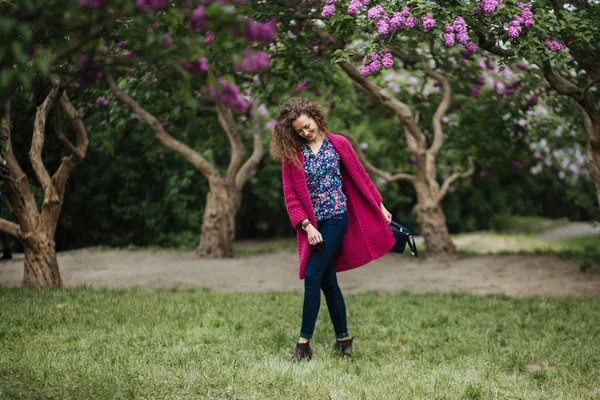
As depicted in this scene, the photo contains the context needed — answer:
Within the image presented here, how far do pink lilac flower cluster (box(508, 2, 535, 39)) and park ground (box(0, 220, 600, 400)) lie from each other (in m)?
2.24

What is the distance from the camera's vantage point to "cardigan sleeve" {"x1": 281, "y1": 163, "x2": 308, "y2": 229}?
4.04 metres

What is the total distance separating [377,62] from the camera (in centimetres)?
433

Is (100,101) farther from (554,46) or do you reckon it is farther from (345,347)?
(554,46)

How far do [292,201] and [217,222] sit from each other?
6.21 metres

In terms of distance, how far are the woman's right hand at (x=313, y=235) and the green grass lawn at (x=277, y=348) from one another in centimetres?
78

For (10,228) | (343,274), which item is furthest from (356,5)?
(343,274)

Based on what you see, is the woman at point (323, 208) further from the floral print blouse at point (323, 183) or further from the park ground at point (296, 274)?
the park ground at point (296, 274)

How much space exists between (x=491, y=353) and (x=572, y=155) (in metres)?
11.4

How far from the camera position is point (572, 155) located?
14.6 m

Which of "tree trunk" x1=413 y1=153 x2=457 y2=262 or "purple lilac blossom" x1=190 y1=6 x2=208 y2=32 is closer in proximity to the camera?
"purple lilac blossom" x1=190 y1=6 x2=208 y2=32

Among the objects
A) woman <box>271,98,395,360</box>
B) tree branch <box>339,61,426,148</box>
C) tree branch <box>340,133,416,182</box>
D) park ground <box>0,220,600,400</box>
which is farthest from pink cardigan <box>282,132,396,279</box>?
tree branch <box>340,133,416,182</box>

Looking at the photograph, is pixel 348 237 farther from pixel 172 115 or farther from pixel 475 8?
pixel 172 115

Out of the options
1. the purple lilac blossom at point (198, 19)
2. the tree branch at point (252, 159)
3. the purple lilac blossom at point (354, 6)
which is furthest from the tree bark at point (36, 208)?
the purple lilac blossom at point (198, 19)

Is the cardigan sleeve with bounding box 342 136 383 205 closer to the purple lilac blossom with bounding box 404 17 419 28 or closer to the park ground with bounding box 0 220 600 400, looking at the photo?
the purple lilac blossom with bounding box 404 17 419 28
